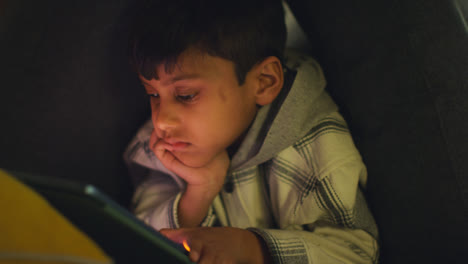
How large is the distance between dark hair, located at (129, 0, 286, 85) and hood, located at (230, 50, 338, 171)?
0.37ft

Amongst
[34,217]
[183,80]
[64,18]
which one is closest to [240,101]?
[183,80]

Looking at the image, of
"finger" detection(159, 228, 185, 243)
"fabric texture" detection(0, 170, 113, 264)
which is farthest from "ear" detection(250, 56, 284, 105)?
"fabric texture" detection(0, 170, 113, 264)

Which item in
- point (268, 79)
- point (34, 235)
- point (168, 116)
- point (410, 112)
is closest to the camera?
point (34, 235)

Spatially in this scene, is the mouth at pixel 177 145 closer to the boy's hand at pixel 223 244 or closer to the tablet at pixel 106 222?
the boy's hand at pixel 223 244

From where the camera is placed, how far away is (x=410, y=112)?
610 millimetres

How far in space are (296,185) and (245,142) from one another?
0.56 ft

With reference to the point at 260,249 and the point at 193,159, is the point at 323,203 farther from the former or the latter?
the point at 193,159

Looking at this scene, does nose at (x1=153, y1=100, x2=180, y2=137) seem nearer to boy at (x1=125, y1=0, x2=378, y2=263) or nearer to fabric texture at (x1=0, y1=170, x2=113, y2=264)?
boy at (x1=125, y1=0, x2=378, y2=263)

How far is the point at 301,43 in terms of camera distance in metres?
1.02

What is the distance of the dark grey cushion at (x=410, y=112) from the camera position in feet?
1.78

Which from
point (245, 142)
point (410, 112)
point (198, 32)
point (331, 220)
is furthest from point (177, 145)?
point (410, 112)

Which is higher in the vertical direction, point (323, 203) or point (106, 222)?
point (106, 222)

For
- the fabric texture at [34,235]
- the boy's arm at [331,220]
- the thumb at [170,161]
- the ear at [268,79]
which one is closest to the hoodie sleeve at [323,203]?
the boy's arm at [331,220]

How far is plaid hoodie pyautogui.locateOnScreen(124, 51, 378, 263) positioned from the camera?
0.71 meters
